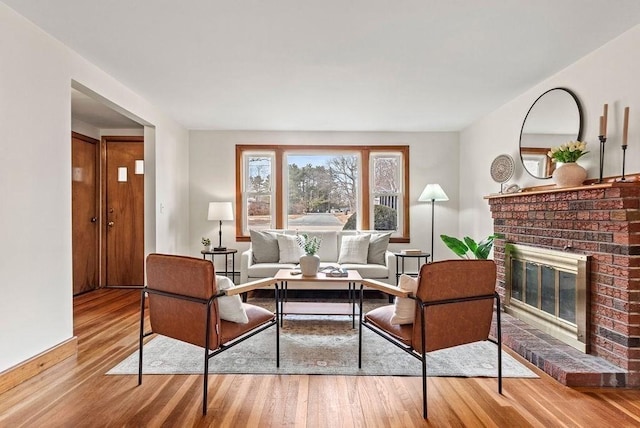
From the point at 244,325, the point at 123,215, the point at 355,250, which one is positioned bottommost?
the point at 244,325

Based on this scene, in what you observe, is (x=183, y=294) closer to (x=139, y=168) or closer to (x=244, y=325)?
(x=244, y=325)

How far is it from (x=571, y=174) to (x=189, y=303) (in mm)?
2874

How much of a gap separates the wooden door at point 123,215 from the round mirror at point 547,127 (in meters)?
4.85

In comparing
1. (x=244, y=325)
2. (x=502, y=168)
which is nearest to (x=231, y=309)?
(x=244, y=325)

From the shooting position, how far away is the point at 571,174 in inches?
112

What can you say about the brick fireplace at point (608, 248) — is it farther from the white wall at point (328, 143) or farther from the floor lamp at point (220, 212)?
the floor lamp at point (220, 212)

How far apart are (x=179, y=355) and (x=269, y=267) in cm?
190

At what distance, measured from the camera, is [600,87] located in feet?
9.28

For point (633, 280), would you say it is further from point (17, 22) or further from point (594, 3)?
point (17, 22)

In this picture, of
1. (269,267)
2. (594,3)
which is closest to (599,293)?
(594,3)

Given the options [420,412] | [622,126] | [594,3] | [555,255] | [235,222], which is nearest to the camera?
[420,412]

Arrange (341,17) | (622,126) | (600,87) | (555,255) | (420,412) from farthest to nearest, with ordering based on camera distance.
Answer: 1. (555,255)
2. (600,87)
3. (622,126)
4. (341,17)
5. (420,412)

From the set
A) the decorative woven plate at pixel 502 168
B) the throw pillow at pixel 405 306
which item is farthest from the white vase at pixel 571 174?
the throw pillow at pixel 405 306

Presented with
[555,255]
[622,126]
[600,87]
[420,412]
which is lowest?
[420,412]
